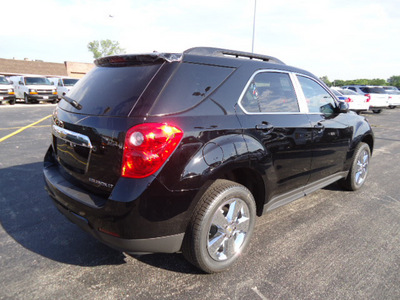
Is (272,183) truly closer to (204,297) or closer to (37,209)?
(204,297)

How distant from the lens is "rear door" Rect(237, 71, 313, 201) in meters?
2.53

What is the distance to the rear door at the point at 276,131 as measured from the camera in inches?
99.7

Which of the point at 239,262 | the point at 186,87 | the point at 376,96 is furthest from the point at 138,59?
the point at 376,96

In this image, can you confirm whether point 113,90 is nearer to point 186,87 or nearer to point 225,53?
point 186,87

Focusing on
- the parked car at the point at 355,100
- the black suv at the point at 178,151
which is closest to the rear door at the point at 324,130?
the black suv at the point at 178,151

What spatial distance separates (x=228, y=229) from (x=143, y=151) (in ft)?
3.45

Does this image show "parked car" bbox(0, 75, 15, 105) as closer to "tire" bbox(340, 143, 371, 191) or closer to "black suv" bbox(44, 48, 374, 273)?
"black suv" bbox(44, 48, 374, 273)

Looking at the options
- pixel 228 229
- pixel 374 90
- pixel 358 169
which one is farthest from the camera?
pixel 374 90

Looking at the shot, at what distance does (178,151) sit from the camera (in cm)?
201

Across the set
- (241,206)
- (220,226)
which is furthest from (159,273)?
(241,206)

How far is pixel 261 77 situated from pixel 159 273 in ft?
6.65

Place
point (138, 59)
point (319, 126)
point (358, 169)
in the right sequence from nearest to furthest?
point (138, 59)
point (319, 126)
point (358, 169)

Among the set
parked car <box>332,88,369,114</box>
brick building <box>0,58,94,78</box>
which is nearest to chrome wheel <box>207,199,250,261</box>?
parked car <box>332,88,369,114</box>

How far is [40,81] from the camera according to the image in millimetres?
19875
